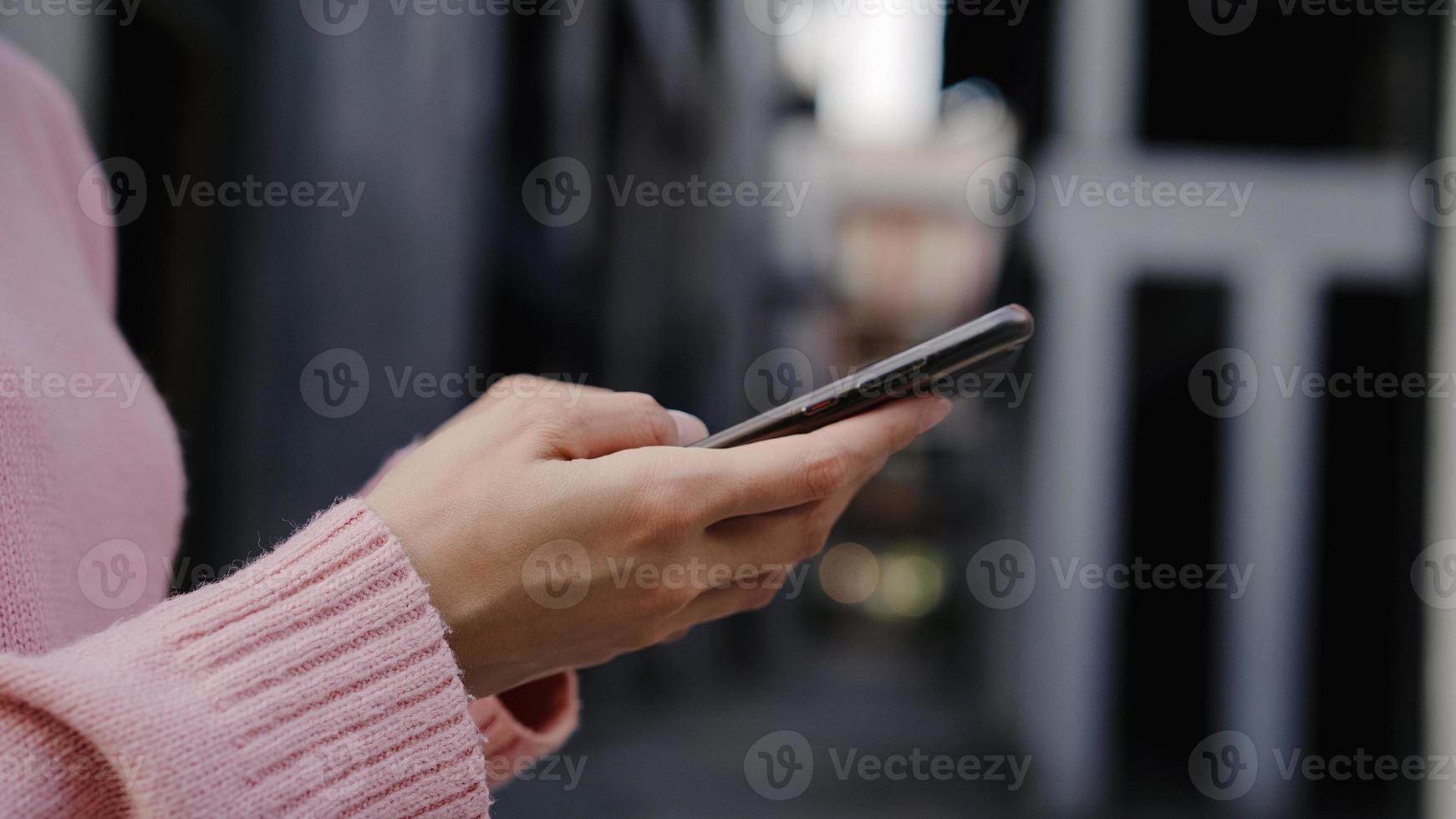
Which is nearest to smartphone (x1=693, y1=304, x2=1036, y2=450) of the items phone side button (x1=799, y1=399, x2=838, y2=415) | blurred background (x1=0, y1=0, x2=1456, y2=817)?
phone side button (x1=799, y1=399, x2=838, y2=415)

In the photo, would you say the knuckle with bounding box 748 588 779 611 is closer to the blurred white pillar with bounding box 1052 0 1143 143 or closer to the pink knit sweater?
the pink knit sweater

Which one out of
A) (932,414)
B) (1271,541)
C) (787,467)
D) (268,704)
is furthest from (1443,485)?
(268,704)

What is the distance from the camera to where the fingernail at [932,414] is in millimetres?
1120

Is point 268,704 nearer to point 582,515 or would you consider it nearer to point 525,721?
point 582,515

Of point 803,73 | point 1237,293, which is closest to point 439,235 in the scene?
point 1237,293

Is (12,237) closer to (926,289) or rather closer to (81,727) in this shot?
(81,727)

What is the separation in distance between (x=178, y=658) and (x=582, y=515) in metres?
0.33

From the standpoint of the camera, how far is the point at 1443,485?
340 centimetres

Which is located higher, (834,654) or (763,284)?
(763,284)

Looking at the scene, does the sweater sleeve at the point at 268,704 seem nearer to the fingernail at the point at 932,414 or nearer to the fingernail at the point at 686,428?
the fingernail at the point at 686,428

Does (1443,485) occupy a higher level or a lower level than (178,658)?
lower

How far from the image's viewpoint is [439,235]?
15.0ft

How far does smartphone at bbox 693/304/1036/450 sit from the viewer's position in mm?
1100

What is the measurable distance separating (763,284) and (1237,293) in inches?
441
